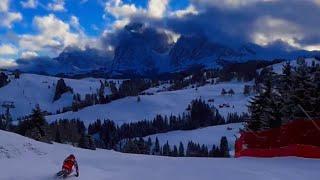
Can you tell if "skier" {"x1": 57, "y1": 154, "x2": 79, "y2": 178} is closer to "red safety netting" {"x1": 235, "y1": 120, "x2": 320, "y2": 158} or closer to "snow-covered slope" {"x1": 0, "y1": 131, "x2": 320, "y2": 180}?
"snow-covered slope" {"x1": 0, "y1": 131, "x2": 320, "y2": 180}

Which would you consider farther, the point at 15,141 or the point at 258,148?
the point at 258,148

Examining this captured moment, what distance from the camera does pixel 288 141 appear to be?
31.8m

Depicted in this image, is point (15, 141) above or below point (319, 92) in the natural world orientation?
below

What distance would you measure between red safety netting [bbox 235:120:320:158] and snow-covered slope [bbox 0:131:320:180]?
95cm

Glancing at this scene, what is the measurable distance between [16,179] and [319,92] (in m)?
24.7

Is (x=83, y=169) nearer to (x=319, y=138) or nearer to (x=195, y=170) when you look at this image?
(x=195, y=170)

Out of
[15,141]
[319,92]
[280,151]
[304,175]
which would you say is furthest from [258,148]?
[15,141]

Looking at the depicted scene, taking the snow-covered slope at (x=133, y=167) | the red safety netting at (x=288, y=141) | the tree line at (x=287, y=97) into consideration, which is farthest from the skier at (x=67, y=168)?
the tree line at (x=287, y=97)

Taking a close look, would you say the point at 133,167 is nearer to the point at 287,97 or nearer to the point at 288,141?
the point at 288,141

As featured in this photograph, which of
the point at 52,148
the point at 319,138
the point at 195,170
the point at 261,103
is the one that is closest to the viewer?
the point at 195,170

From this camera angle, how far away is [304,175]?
2233 cm

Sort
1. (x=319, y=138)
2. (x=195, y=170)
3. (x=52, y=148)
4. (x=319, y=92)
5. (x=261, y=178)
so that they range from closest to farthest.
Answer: (x=261, y=178) < (x=195, y=170) < (x=319, y=138) < (x=52, y=148) < (x=319, y=92)

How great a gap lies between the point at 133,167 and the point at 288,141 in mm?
10155

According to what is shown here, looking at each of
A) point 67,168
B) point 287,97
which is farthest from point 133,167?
point 287,97
